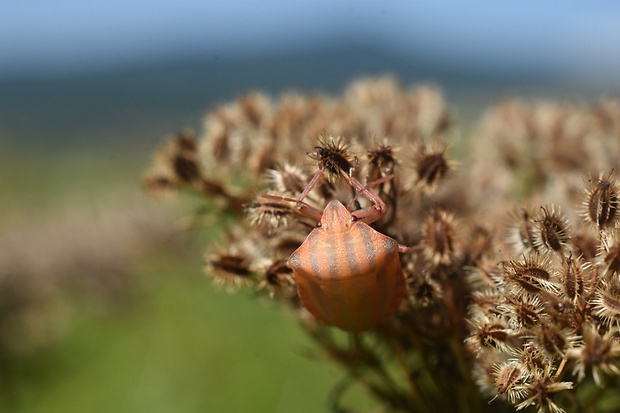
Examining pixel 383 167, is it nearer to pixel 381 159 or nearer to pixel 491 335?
pixel 381 159

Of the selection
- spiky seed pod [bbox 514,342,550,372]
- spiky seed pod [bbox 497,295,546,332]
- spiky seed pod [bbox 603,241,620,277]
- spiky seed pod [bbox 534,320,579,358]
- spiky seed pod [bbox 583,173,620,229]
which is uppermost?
spiky seed pod [bbox 583,173,620,229]

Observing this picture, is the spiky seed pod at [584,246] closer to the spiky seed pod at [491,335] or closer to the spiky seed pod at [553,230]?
the spiky seed pod at [553,230]

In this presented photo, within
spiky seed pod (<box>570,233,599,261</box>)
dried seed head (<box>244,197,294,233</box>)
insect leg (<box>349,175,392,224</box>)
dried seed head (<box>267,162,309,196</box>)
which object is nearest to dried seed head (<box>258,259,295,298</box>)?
dried seed head (<box>244,197,294,233</box>)

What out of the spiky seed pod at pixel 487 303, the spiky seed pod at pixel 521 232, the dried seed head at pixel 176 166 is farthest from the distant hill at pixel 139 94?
the spiky seed pod at pixel 487 303

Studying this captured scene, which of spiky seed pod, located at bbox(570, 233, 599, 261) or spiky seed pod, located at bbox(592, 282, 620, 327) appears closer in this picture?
spiky seed pod, located at bbox(592, 282, 620, 327)

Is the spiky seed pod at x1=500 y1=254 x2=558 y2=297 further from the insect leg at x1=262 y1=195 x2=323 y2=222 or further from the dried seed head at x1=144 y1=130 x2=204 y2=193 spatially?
the dried seed head at x1=144 y1=130 x2=204 y2=193

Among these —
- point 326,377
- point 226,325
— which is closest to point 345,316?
point 326,377
